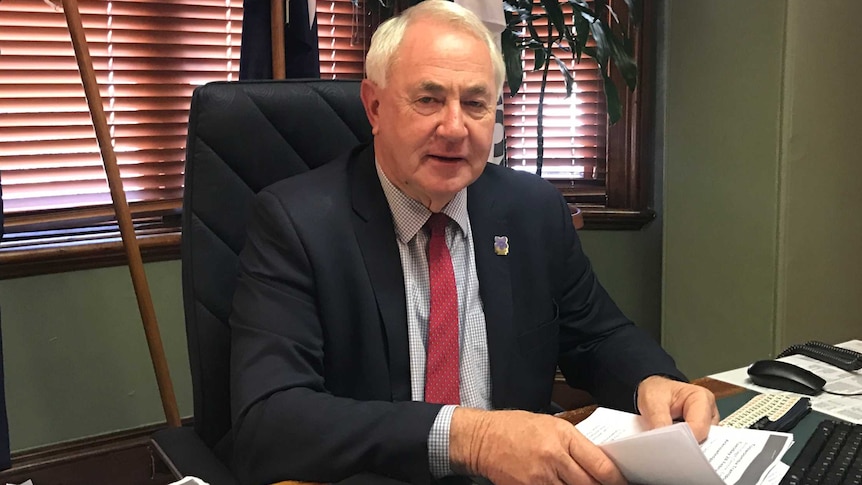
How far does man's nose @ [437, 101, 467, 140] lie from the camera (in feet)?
4.03

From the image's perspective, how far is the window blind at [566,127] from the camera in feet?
9.45

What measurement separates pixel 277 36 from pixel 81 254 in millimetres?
828

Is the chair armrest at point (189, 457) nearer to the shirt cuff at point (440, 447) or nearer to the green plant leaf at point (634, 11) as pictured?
the shirt cuff at point (440, 447)

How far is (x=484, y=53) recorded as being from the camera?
128cm

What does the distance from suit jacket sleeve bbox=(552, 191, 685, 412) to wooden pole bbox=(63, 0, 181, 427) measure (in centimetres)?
95

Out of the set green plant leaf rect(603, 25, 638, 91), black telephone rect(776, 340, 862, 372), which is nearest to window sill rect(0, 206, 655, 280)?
green plant leaf rect(603, 25, 638, 91)

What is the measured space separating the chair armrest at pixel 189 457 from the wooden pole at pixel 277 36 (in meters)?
0.94

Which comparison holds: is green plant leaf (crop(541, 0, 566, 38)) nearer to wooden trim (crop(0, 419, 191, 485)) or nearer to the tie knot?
the tie knot

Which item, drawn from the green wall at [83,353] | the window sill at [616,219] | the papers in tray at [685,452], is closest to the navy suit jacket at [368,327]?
the papers in tray at [685,452]

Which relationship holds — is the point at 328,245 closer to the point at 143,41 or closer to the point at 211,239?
the point at 211,239

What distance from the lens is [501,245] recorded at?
1.35 meters

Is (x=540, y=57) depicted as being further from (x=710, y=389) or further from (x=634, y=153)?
(x=710, y=389)

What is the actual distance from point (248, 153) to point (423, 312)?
38 cm

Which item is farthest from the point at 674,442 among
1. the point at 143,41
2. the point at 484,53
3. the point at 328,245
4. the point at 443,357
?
the point at 143,41
